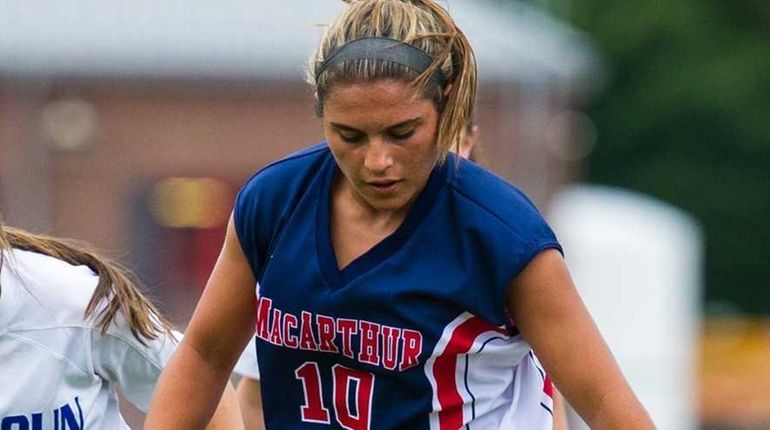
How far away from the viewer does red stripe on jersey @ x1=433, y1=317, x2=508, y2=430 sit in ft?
14.1

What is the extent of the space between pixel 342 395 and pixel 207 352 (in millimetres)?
332

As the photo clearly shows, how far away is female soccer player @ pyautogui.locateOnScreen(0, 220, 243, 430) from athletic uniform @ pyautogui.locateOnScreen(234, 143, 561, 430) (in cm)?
35

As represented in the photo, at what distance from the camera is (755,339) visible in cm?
3131

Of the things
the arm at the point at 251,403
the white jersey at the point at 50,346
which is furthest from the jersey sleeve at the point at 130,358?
the arm at the point at 251,403

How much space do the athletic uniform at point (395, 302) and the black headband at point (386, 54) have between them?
0.81 feet

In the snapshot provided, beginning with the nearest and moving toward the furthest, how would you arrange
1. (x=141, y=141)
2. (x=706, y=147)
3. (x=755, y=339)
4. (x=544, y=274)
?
(x=544, y=274)
(x=141, y=141)
(x=755, y=339)
(x=706, y=147)

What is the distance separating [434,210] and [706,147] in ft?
114

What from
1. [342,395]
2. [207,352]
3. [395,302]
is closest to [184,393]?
[207,352]

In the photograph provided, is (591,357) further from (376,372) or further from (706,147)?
(706,147)

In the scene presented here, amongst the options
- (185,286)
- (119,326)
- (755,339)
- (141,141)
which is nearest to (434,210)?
(119,326)

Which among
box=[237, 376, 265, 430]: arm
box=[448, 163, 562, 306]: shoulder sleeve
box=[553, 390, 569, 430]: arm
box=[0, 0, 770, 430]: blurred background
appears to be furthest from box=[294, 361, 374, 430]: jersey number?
box=[0, 0, 770, 430]: blurred background

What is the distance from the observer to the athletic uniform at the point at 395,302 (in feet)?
13.9

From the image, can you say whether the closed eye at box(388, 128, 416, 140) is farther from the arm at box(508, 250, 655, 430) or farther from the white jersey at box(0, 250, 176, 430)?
the white jersey at box(0, 250, 176, 430)

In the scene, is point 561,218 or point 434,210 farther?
point 561,218
